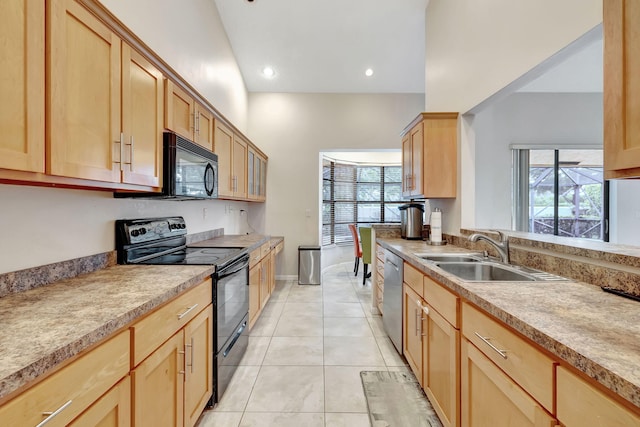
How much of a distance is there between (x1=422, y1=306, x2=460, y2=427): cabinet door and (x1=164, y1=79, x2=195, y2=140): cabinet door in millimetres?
1958

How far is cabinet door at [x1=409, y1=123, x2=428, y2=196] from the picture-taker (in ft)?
9.40

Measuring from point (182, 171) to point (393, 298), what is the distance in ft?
6.46

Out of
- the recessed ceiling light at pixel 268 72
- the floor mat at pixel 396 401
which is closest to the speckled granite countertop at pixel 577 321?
Answer: the floor mat at pixel 396 401

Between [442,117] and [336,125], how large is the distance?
247 centimetres

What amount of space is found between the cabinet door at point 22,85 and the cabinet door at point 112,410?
743 mm

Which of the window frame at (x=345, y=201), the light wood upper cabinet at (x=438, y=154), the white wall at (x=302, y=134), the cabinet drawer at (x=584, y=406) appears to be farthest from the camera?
the window frame at (x=345, y=201)

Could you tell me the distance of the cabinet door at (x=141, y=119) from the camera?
1407mm

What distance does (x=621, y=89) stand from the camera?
0.87 meters

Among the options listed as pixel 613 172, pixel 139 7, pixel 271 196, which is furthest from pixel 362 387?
pixel 271 196

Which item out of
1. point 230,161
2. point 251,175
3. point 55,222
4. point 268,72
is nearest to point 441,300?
point 55,222

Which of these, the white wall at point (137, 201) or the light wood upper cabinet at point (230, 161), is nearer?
the white wall at point (137, 201)

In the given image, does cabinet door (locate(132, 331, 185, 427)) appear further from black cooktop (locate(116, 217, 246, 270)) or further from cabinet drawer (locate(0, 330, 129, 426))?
black cooktop (locate(116, 217, 246, 270))

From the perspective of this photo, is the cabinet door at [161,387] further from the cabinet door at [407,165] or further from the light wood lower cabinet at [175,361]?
the cabinet door at [407,165]

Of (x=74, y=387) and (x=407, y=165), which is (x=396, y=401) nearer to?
(x=74, y=387)
